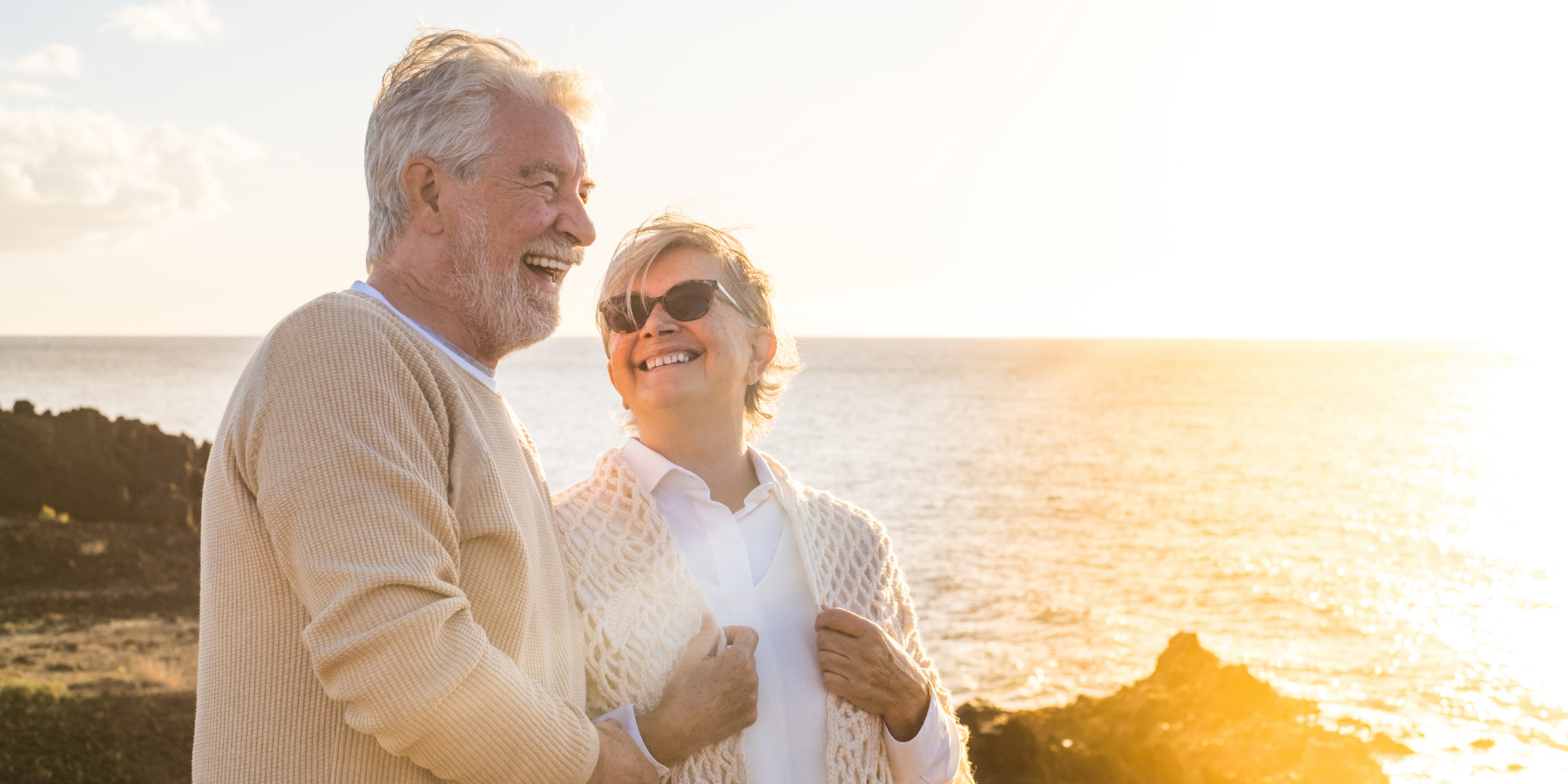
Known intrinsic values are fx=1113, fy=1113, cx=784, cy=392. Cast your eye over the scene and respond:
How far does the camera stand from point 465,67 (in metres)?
2.40

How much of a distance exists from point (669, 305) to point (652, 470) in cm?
45

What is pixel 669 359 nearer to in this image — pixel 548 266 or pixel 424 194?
pixel 548 266

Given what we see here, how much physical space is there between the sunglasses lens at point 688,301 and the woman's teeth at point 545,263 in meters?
0.47

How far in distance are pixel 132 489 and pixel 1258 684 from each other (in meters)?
16.8

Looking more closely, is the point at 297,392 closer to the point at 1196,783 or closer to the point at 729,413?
the point at 729,413

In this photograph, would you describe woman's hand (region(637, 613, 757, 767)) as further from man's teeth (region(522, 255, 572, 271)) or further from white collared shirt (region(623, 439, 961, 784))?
man's teeth (region(522, 255, 572, 271))

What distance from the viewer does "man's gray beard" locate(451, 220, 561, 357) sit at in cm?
240

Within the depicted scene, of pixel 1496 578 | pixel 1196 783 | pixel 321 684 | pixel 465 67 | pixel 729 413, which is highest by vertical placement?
pixel 465 67

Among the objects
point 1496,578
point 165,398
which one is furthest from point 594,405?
point 1496,578

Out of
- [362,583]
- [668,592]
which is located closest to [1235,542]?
[668,592]

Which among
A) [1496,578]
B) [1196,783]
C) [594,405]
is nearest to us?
[1196,783]

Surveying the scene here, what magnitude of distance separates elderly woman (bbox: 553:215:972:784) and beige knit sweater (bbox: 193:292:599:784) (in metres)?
0.54

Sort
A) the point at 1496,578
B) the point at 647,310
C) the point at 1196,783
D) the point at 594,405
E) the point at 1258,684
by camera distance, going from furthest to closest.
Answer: the point at 594,405
the point at 1496,578
the point at 1258,684
the point at 1196,783
the point at 647,310

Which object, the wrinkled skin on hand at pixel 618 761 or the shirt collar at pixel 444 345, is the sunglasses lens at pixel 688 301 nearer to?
the shirt collar at pixel 444 345
